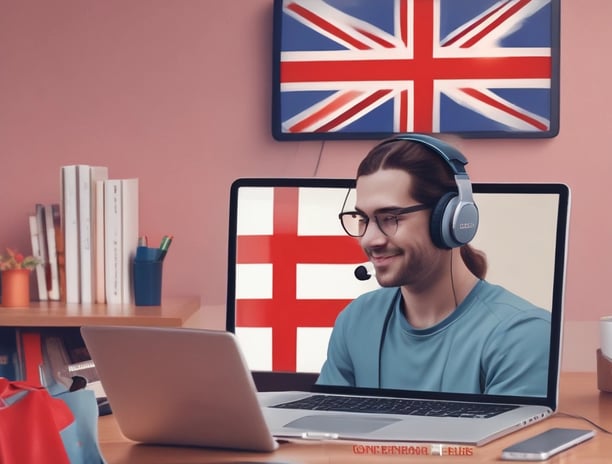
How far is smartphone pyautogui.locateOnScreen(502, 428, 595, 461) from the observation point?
42.5 inches

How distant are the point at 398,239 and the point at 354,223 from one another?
0.08 m

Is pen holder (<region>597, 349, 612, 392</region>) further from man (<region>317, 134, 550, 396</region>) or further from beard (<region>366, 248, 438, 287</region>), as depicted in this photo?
beard (<region>366, 248, 438, 287</region>)

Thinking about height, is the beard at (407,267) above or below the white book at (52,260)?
above

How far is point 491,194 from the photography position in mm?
1402

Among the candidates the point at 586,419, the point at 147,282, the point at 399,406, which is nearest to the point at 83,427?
the point at 399,406

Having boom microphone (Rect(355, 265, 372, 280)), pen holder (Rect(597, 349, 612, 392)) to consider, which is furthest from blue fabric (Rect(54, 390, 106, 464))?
pen holder (Rect(597, 349, 612, 392))

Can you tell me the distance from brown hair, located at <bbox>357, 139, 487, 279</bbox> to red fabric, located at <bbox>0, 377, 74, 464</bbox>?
0.60 m

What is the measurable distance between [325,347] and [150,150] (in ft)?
4.65

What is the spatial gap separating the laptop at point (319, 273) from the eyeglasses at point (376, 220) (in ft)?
0.04

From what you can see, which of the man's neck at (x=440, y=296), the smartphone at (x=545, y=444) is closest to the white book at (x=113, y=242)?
the man's neck at (x=440, y=296)

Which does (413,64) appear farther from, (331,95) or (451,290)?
(451,290)

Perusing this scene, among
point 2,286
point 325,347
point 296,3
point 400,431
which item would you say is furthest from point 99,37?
point 400,431

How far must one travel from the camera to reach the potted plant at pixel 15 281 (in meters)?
2.45

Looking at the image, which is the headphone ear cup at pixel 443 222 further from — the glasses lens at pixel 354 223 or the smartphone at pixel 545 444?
the smartphone at pixel 545 444
